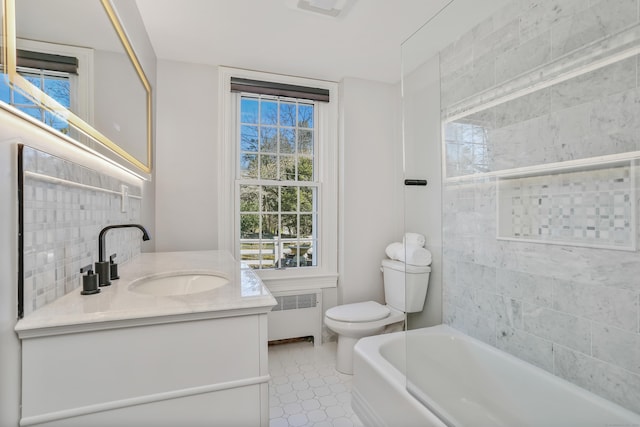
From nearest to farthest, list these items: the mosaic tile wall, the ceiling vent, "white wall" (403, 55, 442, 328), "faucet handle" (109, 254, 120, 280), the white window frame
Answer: "faucet handle" (109, 254, 120, 280) → the mosaic tile wall → the ceiling vent → "white wall" (403, 55, 442, 328) → the white window frame

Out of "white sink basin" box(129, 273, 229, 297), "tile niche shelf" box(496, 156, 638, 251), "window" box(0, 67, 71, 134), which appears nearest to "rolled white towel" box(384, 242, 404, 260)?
"tile niche shelf" box(496, 156, 638, 251)

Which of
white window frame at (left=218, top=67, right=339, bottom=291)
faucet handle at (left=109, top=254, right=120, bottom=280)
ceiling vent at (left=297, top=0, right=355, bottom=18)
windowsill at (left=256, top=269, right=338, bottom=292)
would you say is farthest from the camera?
windowsill at (left=256, top=269, right=338, bottom=292)

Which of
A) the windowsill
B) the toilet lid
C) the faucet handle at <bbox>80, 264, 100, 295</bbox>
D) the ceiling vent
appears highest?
the ceiling vent

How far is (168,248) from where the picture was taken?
2283 mm

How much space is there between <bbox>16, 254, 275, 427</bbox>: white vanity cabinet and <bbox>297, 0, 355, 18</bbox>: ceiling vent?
162 cm

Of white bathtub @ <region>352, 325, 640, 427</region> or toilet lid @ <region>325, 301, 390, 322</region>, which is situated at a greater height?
toilet lid @ <region>325, 301, 390, 322</region>

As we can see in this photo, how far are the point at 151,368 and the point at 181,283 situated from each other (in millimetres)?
662

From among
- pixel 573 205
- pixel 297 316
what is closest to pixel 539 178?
A: pixel 573 205

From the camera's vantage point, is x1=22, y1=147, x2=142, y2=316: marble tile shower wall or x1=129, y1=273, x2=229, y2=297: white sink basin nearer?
x1=22, y1=147, x2=142, y2=316: marble tile shower wall

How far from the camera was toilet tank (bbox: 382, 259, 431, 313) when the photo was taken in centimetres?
219

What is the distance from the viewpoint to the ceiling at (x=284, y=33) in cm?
175

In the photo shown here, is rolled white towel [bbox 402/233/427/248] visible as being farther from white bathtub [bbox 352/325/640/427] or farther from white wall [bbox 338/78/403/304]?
white bathtub [bbox 352/325/640/427]

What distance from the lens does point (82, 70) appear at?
1.02 metres

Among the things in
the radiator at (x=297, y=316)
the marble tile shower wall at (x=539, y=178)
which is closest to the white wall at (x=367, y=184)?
the radiator at (x=297, y=316)
